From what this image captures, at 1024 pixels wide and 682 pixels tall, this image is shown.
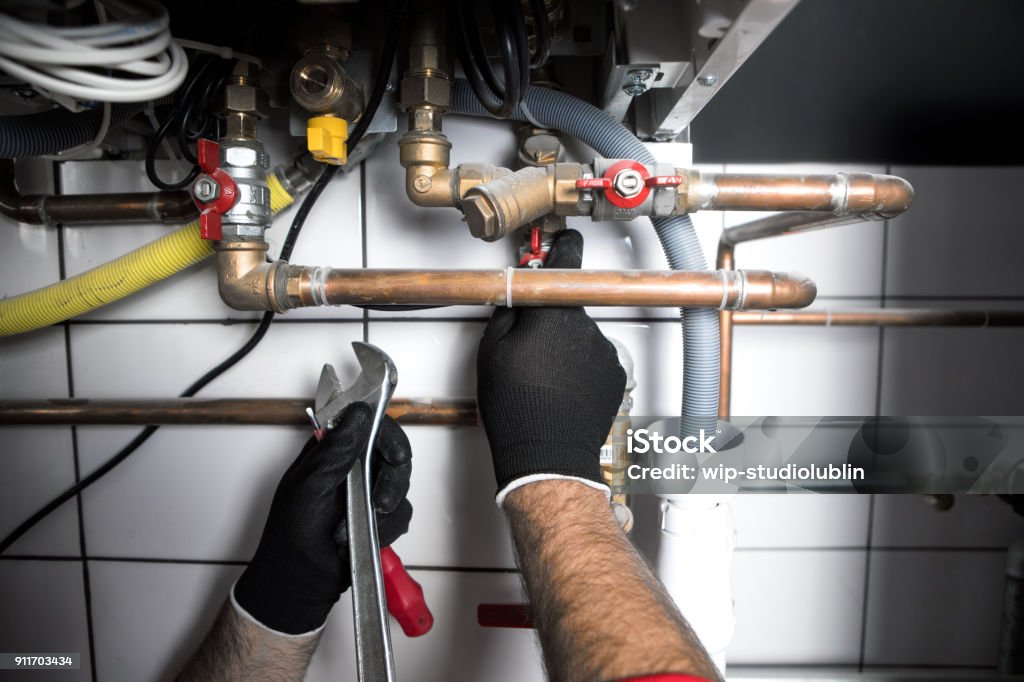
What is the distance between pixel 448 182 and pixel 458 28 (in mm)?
127

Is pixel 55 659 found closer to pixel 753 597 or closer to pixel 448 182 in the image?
pixel 448 182

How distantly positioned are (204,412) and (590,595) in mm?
511

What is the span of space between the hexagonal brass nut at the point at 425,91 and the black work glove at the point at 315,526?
29 centimetres

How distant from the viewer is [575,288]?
468mm

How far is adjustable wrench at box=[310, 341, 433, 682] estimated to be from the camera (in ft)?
1.57

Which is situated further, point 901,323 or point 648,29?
point 901,323

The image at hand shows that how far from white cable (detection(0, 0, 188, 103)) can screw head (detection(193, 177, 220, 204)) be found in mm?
112

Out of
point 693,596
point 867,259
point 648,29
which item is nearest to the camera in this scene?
point 648,29

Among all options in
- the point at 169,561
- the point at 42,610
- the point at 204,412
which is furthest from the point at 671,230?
the point at 42,610

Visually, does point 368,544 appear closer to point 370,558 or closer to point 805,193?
point 370,558

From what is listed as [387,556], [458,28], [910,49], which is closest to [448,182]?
[458,28]

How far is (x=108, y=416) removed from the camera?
2.07 feet

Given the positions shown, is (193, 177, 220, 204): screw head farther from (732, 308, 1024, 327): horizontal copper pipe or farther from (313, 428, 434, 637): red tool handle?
(732, 308, 1024, 327): horizontal copper pipe

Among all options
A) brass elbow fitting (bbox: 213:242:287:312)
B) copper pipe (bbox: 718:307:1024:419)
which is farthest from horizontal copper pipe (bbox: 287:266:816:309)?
copper pipe (bbox: 718:307:1024:419)
